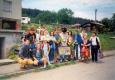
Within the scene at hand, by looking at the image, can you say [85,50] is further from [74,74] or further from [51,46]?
[74,74]

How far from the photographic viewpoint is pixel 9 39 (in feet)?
60.9

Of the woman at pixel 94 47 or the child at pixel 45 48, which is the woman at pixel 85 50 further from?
the child at pixel 45 48

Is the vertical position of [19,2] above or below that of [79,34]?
above

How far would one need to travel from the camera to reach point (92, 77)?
40.8 feet

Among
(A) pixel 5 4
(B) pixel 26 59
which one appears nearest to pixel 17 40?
(B) pixel 26 59

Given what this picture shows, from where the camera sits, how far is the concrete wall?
1823cm

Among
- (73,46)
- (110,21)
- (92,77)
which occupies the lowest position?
(92,77)

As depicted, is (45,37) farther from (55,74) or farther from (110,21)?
(110,21)

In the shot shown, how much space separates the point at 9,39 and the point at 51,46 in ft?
11.3

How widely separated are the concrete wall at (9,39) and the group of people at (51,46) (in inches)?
62.2

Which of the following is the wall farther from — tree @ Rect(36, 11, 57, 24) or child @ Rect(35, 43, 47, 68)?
tree @ Rect(36, 11, 57, 24)

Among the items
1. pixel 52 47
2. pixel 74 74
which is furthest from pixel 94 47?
pixel 74 74

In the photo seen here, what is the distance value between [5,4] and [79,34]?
79.4 ft

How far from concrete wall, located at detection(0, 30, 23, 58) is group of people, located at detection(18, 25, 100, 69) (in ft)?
5.19
